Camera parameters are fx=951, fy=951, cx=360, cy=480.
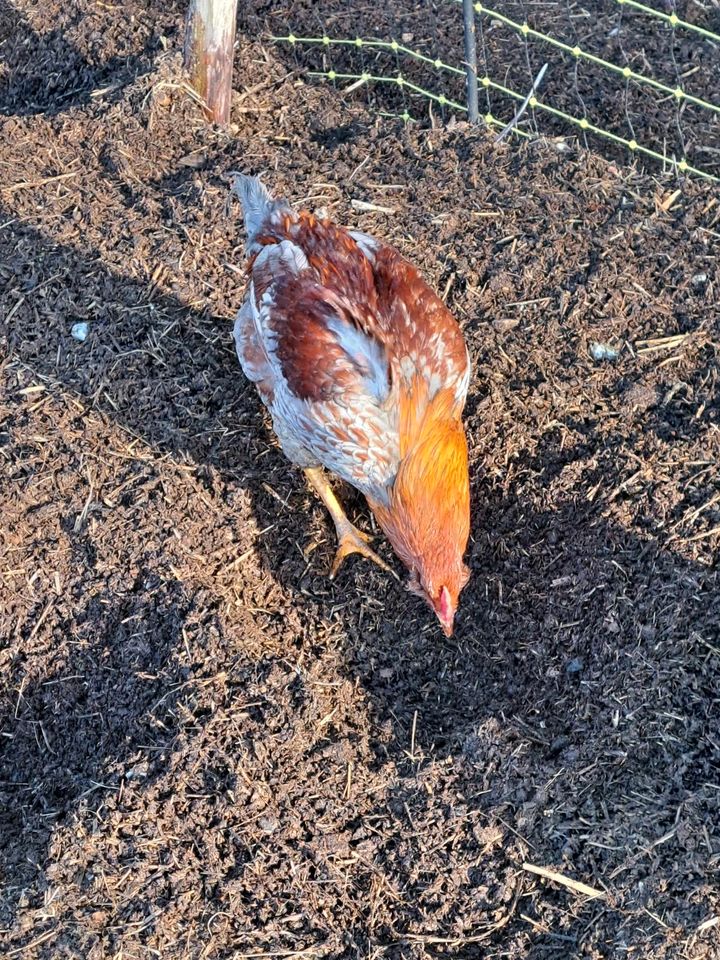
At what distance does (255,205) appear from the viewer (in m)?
4.15

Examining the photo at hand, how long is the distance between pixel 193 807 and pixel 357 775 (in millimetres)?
584

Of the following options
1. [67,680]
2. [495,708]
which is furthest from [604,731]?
[67,680]

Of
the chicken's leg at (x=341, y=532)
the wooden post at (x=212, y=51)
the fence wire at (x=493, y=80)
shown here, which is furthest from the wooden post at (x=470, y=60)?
the chicken's leg at (x=341, y=532)

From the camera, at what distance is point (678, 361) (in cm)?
416

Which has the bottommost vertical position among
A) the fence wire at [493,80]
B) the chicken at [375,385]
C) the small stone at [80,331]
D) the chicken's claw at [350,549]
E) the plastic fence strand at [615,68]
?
the chicken's claw at [350,549]

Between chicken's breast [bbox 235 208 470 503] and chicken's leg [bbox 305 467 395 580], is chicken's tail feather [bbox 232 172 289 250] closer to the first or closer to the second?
chicken's breast [bbox 235 208 470 503]

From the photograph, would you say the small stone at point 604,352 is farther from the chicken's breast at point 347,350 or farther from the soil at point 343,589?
the chicken's breast at point 347,350

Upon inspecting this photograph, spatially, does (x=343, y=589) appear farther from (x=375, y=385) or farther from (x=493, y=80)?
(x=493, y=80)

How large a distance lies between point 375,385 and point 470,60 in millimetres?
2351

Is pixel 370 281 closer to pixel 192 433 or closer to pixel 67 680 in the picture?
pixel 192 433

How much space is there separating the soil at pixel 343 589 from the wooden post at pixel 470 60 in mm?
131

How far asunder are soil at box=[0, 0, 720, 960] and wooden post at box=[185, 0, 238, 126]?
0.14 metres

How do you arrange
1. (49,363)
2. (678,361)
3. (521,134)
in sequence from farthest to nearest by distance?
(521,134) → (49,363) → (678,361)

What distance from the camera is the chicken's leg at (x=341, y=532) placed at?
158 inches
